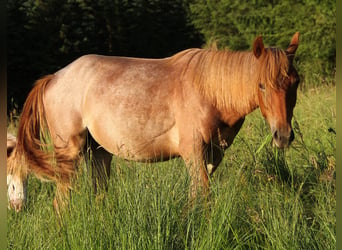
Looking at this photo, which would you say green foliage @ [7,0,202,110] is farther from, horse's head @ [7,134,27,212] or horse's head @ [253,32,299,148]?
horse's head @ [253,32,299,148]

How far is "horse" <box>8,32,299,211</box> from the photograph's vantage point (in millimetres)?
3869

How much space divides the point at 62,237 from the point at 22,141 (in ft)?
6.91

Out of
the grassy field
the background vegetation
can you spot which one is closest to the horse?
the grassy field

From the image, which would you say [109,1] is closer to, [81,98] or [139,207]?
[81,98]

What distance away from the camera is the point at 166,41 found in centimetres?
2252

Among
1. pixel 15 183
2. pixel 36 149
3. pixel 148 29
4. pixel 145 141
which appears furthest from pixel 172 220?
pixel 148 29

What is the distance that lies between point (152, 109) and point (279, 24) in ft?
51.8

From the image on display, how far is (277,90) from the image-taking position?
377cm

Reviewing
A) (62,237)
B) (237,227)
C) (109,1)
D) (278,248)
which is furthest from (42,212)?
(109,1)

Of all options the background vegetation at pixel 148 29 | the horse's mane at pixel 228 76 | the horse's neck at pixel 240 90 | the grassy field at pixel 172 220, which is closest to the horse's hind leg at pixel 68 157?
the grassy field at pixel 172 220

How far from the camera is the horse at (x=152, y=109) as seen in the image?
12.7 feet

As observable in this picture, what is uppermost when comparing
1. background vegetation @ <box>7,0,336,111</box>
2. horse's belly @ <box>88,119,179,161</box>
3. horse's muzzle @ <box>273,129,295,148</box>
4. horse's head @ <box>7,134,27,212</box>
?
horse's muzzle @ <box>273,129,295,148</box>

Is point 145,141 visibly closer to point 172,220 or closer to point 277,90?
point 277,90

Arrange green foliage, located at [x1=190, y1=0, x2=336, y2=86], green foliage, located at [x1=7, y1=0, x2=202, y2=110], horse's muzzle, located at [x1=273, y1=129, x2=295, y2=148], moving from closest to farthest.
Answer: horse's muzzle, located at [x1=273, y1=129, x2=295, y2=148] → green foliage, located at [x1=7, y1=0, x2=202, y2=110] → green foliage, located at [x1=190, y1=0, x2=336, y2=86]
